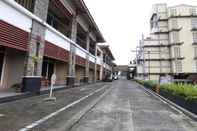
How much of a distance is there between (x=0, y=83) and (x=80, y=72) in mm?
18456

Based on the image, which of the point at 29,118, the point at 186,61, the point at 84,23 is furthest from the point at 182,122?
the point at 186,61

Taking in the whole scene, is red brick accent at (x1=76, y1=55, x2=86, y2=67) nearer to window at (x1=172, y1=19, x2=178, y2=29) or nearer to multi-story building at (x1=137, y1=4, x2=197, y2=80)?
multi-story building at (x1=137, y1=4, x2=197, y2=80)

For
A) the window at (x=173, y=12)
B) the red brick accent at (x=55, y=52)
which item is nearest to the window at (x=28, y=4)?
the red brick accent at (x=55, y=52)

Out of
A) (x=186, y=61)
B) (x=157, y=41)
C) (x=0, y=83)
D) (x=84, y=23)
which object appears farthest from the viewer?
(x=157, y=41)

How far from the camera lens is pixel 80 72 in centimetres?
3023

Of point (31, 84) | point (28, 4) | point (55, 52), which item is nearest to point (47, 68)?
point (55, 52)

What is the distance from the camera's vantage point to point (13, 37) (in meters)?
9.77

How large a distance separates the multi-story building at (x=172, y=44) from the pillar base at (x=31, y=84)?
102 ft

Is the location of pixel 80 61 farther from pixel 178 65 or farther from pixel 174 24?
pixel 174 24

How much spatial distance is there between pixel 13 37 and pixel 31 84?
3410 millimetres

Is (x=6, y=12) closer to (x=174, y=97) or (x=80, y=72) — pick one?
(x=174, y=97)

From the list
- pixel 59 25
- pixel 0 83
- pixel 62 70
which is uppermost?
pixel 59 25

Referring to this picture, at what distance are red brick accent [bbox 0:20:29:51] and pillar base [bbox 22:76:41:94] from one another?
6.75ft

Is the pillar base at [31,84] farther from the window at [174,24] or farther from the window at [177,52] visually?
the window at [174,24]
